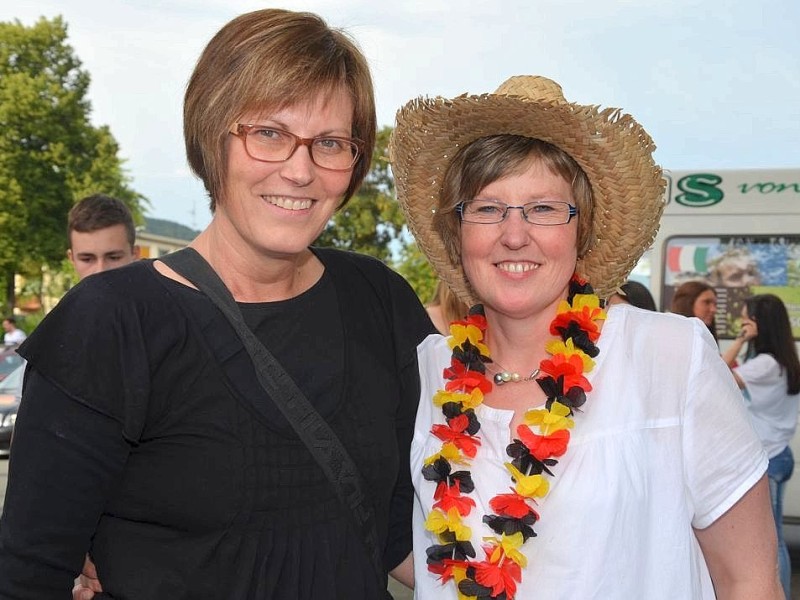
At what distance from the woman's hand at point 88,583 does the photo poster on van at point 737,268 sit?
243 inches

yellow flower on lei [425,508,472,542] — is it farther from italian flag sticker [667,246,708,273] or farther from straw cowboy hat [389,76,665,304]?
italian flag sticker [667,246,708,273]

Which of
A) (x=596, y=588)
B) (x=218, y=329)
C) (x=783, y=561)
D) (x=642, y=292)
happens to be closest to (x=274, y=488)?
(x=218, y=329)

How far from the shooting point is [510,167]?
236cm

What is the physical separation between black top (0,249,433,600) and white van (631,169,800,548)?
5.78 m

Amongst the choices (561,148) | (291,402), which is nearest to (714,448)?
(561,148)

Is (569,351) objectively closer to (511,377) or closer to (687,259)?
(511,377)

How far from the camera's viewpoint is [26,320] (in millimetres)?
34250

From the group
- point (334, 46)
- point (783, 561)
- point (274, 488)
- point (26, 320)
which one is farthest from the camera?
point (26, 320)

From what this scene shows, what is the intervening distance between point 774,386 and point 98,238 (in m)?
4.31

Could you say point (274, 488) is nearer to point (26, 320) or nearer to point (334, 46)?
point (334, 46)

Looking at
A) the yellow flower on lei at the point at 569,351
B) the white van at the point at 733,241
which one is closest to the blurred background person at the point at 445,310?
the yellow flower on lei at the point at 569,351

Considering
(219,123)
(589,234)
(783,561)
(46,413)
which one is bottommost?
(783,561)

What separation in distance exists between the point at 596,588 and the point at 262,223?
1.10 meters

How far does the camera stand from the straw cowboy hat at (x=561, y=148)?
230cm
